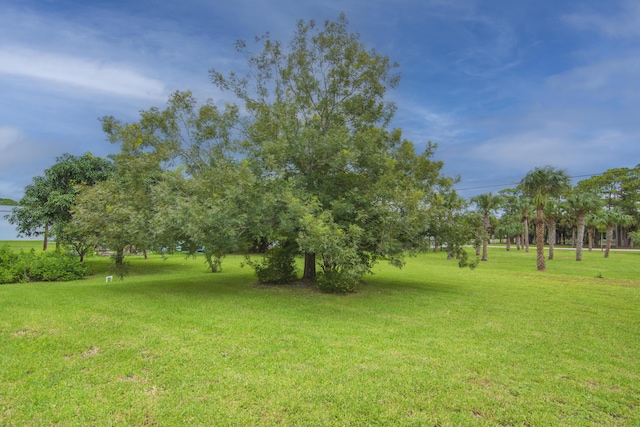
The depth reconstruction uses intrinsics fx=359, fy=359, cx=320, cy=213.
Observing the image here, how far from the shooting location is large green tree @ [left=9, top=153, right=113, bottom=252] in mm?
17391

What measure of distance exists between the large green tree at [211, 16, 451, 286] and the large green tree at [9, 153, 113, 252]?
36.3 ft

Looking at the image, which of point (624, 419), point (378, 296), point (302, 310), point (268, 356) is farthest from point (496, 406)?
point (378, 296)

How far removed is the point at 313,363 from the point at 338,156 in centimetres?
585

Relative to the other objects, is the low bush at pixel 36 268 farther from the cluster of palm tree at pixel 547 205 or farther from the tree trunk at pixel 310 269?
the cluster of palm tree at pixel 547 205

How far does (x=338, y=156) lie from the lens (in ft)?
31.1


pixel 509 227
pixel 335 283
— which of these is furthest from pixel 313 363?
pixel 509 227

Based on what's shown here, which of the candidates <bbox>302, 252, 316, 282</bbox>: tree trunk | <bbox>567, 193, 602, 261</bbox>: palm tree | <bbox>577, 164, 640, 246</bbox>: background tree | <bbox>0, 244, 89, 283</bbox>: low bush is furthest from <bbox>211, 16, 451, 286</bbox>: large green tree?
<bbox>577, 164, 640, 246</bbox>: background tree

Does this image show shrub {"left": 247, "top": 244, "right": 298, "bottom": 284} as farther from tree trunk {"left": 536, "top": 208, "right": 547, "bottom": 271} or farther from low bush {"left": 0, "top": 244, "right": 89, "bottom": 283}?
tree trunk {"left": 536, "top": 208, "right": 547, "bottom": 271}

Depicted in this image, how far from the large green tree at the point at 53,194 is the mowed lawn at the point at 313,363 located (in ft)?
32.1

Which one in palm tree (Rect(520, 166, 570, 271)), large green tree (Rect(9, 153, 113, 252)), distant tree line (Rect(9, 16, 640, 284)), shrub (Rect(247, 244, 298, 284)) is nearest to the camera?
distant tree line (Rect(9, 16, 640, 284))

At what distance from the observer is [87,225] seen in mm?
10047

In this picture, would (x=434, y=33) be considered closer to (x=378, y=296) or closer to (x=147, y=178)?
(x=378, y=296)

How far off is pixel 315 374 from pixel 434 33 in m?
12.3

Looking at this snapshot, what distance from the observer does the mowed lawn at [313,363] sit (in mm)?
3541
